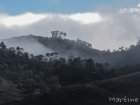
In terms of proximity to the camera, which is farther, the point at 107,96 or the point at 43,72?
the point at 43,72

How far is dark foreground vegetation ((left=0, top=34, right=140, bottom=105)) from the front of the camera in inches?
4200

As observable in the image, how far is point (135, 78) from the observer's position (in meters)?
123

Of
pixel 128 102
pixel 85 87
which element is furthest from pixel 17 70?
pixel 128 102

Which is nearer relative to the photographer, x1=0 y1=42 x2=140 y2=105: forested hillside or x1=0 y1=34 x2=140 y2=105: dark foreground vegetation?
x1=0 y1=34 x2=140 y2=105: dark foreground vegetation

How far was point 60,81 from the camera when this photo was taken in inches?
5945

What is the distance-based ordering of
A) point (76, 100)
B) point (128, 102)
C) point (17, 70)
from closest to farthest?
point (128, 102) → point (76, 100) → point (17, 70)

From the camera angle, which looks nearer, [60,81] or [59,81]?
[59,81]

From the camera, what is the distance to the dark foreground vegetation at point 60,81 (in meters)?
107

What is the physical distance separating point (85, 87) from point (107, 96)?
8.85 m

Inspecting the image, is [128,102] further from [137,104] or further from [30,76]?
[30,76]

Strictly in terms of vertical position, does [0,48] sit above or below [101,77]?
above

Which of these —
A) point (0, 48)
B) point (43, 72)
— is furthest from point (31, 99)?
point (0, 48)

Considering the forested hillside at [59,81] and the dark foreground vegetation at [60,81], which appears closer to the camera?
the dark foreground vegetation at [60,81]

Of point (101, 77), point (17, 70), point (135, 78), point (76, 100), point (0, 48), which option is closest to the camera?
point (76, 100)
